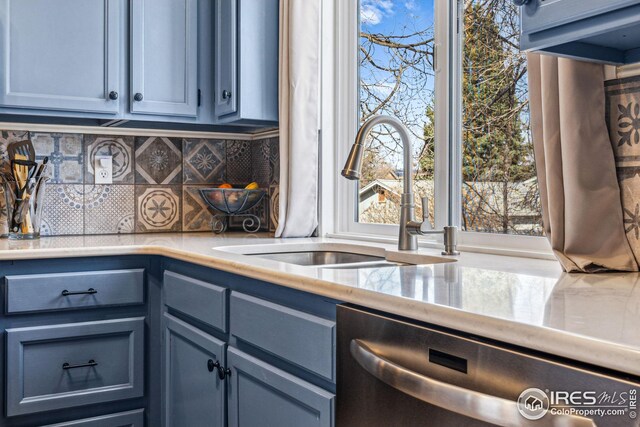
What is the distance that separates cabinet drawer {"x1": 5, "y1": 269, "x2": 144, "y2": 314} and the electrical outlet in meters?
0.73

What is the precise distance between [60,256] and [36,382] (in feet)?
1.43

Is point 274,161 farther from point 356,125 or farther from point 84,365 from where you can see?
point 84,365

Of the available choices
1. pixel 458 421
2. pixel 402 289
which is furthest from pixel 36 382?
pixel 458 421

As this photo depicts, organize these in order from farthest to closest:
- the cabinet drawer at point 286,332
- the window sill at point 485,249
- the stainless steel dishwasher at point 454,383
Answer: the window sill at point 485,249 → the cabinet drawer at point 286,332 → the stainless steel dishwasher at point 454,383

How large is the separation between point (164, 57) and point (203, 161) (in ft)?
1.93

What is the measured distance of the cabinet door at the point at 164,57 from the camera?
8.49 ft

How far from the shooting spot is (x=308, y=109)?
2.54m

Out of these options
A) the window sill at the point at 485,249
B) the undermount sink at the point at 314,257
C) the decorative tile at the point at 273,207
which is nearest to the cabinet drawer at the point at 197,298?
the undermount sink at the point at 314,257

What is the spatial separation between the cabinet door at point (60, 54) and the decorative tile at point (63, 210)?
17.7 inches

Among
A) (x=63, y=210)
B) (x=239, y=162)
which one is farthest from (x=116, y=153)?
(x=239, y=162)

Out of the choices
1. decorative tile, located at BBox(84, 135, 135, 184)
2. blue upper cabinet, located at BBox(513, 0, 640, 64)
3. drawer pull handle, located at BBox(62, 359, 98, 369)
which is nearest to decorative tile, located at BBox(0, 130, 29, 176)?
decorative tile, located at BBox(84, 135, 135, 184)

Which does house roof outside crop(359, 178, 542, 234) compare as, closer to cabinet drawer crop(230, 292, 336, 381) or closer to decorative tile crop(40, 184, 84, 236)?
cabinet drawer crop(230, 292, 336, 381)

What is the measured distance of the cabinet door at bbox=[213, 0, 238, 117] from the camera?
102 inches

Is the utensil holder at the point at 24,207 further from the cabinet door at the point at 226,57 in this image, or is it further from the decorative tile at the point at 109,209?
the cabinet door at the point at 226,57
